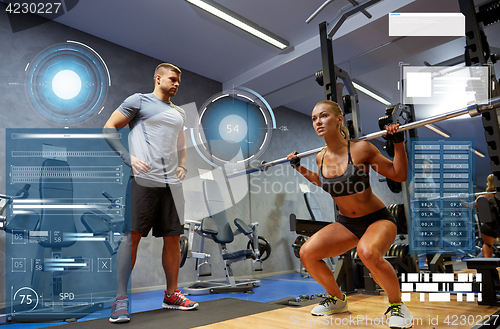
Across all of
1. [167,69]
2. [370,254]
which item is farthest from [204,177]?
[370,254]

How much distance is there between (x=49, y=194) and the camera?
8.64ft

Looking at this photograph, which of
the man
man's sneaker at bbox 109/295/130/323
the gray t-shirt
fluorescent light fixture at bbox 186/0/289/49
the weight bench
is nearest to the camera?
man's sneaker at bbox 109/295/130/323

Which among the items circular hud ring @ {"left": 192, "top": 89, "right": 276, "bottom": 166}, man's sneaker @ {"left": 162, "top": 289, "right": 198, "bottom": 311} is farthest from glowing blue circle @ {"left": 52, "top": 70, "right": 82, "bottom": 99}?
man's sneaker @ {"left": 162, "top": 289, "right": 198, "bottom": 311}

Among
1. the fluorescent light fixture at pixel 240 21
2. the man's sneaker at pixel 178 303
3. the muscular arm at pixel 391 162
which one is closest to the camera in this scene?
the muscular arm at pixel 391 162

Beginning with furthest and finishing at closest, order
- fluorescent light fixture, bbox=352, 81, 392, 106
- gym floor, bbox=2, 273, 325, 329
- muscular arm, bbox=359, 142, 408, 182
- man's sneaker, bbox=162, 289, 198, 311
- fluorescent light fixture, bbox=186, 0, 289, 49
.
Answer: fluorescent light fixture, bbox=186, 0, 289, 49, fluorescent light fixture, bbox=352, 81, 392, 106, gym floor, bbox=2, 273, 325, 329, man's sneaker, bbox=162, 289, 198, 311, muscular arm, bbox=359, 142, 408, 182

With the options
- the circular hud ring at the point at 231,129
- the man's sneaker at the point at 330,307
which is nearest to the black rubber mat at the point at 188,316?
the man's sneaker at the point at 330,307

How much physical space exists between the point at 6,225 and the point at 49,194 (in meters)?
0.35

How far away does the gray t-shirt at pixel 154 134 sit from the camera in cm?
220

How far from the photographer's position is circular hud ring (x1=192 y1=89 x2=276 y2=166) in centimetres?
272

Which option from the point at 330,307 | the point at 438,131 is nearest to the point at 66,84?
the point at 330,307

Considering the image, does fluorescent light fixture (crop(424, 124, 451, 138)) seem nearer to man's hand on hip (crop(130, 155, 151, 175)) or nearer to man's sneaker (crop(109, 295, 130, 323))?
man's hand on hip (crop(130, 155, 151, 175))

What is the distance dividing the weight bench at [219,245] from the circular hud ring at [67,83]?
2095 millimetres

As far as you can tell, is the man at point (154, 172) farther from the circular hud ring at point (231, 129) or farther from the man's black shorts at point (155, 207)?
the circular hud ring at point (231, 129)

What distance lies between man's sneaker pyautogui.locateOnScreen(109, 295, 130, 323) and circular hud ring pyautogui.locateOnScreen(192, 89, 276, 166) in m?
1.21
